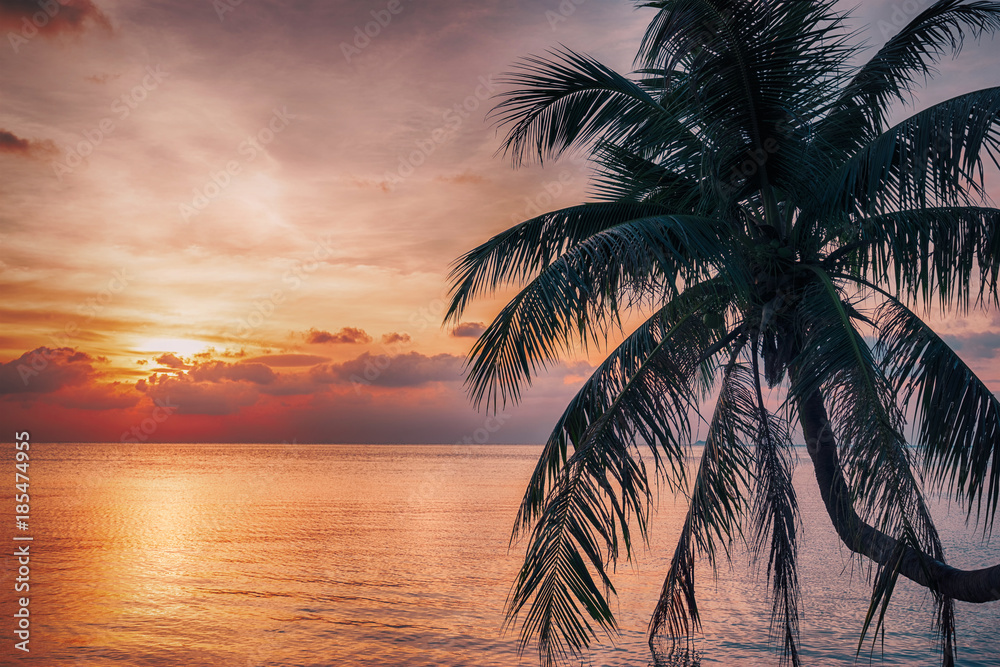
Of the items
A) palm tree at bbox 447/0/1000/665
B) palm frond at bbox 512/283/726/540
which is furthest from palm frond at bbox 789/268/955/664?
palm frond at bbox 512/283/726/540

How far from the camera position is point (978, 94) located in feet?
16.9

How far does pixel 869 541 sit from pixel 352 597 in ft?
39.0

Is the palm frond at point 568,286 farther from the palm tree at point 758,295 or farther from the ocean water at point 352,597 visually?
the ocean water at point 352,597

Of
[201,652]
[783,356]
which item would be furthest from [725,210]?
[201,652]

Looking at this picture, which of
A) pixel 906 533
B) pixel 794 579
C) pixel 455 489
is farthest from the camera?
pixel 455 489

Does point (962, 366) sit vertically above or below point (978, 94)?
below

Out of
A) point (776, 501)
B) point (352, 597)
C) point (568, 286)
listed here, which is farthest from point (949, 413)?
point (352, 597)

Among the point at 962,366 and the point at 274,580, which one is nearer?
the point at 962,366

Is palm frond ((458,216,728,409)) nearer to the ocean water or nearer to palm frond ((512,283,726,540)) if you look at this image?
palm frond ((512,283,726,540))

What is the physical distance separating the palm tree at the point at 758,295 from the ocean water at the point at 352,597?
1.56 m

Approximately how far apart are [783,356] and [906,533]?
2.16 metres

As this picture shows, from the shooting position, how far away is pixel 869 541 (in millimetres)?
5805

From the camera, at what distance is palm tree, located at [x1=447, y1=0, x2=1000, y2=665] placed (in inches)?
203

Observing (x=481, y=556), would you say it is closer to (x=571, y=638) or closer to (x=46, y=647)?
(x=46, y=647)
